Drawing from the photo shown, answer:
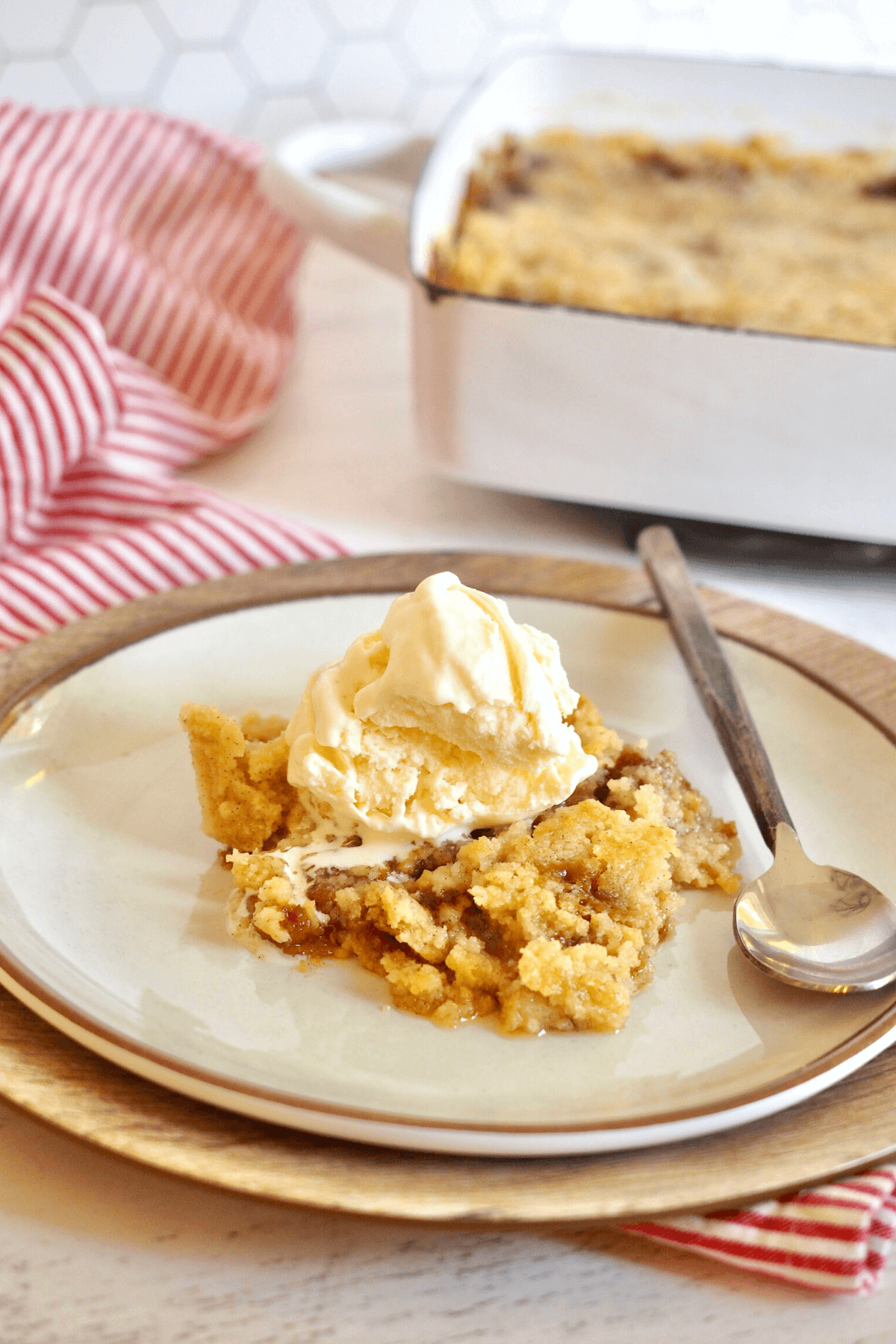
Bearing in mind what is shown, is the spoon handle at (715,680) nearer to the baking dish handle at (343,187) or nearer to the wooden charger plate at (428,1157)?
the wooden charger plate at (428,1157)

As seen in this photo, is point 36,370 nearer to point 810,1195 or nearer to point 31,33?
point 31,33

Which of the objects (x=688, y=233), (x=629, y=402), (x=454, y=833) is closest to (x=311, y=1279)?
(x=454, y=833)

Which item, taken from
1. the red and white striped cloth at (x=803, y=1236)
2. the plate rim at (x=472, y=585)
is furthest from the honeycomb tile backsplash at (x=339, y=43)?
the red and white striped cloth at (x=803, y=1236)

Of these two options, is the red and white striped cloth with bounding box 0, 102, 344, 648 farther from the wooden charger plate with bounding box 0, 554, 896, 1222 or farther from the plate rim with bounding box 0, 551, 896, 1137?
the wooden charger plate with bounding box 0, 554, 896, 1222

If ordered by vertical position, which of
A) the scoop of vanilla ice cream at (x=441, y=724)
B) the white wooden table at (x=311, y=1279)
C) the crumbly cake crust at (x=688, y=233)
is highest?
the crumbly cake crust at (x=688, y=233)

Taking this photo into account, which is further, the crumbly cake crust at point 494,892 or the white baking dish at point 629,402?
the white baking dish at point 629,402

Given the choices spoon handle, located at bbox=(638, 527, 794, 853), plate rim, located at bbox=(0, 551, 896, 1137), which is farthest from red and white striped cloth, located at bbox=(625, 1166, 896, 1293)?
plate rim, located at bbox=(0, 551, 896, 1137)

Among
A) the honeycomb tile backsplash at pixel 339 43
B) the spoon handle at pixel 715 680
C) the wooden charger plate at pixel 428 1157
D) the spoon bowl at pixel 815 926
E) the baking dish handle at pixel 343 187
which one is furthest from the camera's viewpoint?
the honeycomb tile backsplash at pixel 339 43

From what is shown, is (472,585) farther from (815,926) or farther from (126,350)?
(126,350)
